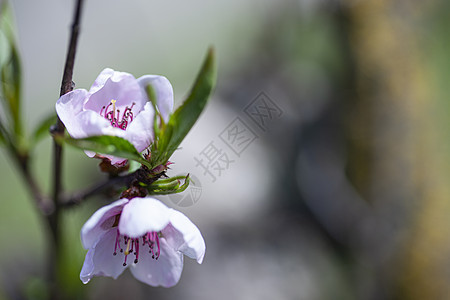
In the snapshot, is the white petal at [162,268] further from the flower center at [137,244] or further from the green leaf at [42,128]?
the green leaf at [42,128]

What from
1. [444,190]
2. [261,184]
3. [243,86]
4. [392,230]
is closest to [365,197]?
[392,230]

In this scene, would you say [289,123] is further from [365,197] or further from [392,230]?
[392,230]

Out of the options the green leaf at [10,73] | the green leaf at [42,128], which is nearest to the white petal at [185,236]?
the green leaf at [42,128]

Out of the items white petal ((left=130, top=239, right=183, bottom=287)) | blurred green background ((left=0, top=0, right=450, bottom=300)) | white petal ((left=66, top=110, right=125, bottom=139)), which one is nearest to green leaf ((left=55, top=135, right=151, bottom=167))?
white petal ((left=66, top=110, right=125, bottom=139))

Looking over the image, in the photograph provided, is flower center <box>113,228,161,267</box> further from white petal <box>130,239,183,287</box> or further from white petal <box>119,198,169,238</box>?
white petal <box>119,198,169,238</box>

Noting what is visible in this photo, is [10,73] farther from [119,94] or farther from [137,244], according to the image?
[137,244]

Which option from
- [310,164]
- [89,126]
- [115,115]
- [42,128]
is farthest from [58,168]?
[310,164]
